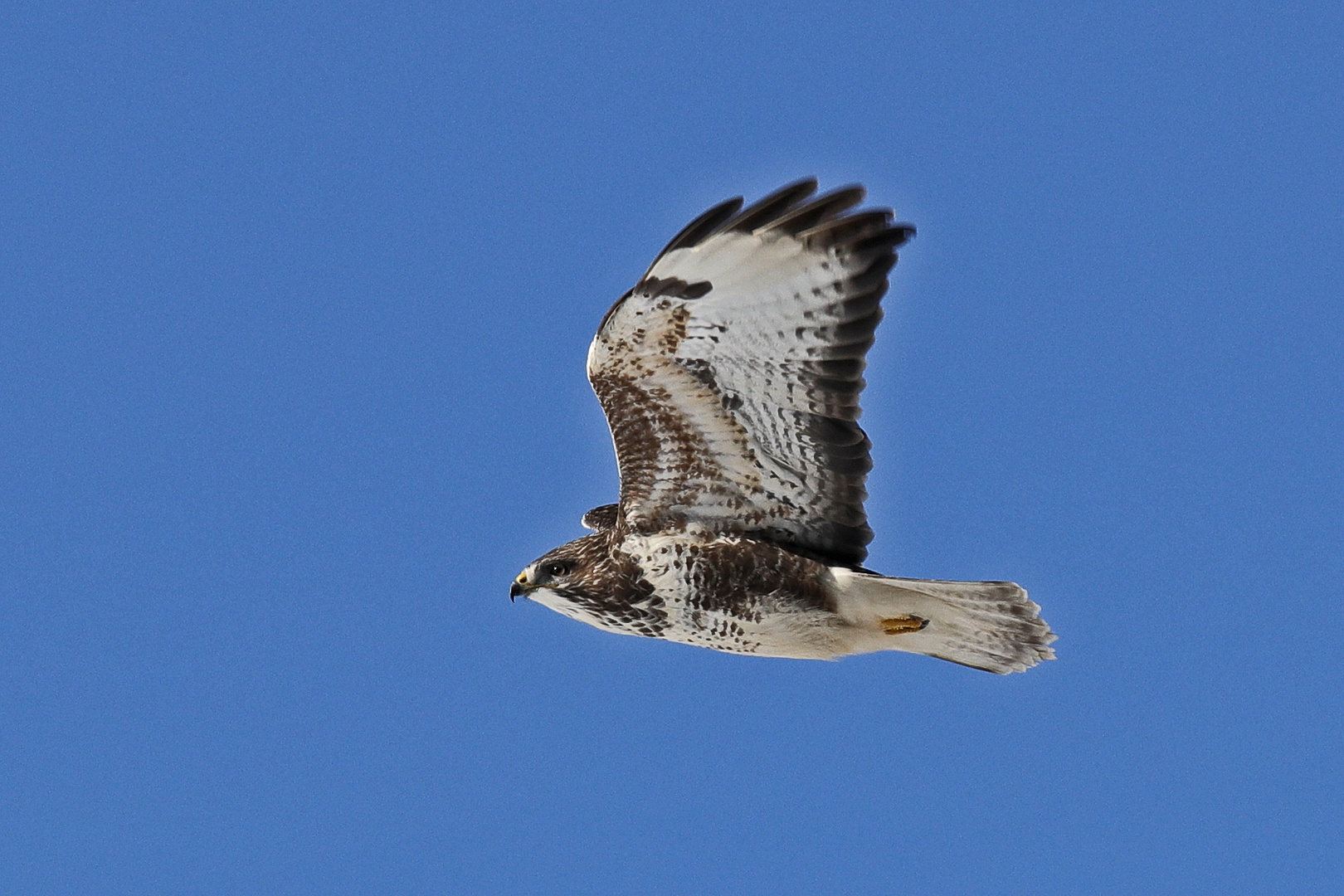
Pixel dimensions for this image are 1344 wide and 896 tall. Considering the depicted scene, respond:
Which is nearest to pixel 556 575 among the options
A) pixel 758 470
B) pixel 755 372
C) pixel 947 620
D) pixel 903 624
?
pixel 758 470

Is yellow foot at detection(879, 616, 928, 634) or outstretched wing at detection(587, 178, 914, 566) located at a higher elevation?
outstretched wing at detection(587, 178, 914, 566)

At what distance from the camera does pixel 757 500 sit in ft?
33.7

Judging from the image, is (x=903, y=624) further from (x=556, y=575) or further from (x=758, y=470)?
(x=556, y=575)

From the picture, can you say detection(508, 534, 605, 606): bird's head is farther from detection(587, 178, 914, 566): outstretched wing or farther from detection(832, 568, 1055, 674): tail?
detection(832, 568, 1055, 674): tail

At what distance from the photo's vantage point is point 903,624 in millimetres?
10211

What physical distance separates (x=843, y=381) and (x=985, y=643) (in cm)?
171

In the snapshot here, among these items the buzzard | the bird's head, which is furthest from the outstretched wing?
the bird's head

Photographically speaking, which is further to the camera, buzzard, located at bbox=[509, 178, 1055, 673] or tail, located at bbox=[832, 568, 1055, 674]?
tail, located at bbox=[832, 568, 1055, 674]

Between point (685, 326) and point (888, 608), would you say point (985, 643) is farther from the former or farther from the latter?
point (685, 326)

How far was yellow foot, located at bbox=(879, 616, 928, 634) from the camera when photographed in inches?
401

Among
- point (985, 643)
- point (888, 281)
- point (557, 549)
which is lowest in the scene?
point (985, 643)

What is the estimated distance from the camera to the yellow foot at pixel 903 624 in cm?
1020

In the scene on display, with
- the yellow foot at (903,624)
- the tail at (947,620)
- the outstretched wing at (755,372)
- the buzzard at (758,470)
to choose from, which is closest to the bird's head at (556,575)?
the buzzard at (758,470)

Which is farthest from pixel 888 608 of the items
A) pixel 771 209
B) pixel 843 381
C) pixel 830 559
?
pixel 771 209
